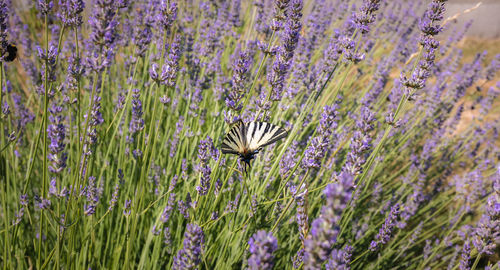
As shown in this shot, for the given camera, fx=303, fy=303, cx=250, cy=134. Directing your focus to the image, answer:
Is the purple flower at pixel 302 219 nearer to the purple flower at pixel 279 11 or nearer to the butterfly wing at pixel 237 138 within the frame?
the butterfly wing at pixel 237 138

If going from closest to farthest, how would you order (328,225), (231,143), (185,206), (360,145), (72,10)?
(328,225) → (72,10) → (360,145) → (231,143) → (185,206)

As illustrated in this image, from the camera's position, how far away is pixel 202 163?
5.12 ft

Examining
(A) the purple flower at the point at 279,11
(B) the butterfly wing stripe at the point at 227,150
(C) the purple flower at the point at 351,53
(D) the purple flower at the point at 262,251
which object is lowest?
(D) the purple flower at the point at 262,251

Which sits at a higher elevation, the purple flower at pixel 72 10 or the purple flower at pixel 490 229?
the purple flower at pixel 72 10

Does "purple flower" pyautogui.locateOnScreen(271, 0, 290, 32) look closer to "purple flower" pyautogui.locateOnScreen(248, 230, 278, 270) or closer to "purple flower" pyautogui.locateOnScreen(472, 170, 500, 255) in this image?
"purple flower" pyautogui.locateOnScreen(248, 230, 278, 270)

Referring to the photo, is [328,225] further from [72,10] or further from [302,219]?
[72,10]

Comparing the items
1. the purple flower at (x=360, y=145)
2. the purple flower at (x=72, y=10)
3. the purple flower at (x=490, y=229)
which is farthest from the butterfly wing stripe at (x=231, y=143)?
the purple flower at (x=490, y=229)

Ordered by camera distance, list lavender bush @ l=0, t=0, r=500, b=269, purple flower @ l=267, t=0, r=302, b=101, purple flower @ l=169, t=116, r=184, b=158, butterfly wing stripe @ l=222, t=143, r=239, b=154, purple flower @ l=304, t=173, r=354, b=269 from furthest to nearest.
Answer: purple flower @ l=169, t=116, r=184, b=158
purple flower @ l=267, t=0, r=302, b=101
butterfly wing stripe @ l=222, t=143, r=239, b=154
lavender bush @ l=0, t=0, r=500, b=269
purple flower @ l=304, t=173, r=354, b=269

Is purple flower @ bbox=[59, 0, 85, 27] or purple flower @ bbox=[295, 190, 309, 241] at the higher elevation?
purple flower @ bbox=[59, 0, 85, 27]

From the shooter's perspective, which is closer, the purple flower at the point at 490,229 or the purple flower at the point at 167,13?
the purple flower at the point at 167,13

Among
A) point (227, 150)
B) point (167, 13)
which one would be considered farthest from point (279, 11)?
point (227, 150)

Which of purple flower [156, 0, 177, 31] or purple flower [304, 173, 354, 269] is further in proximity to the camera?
purple flower [156, 0, 177, 31]

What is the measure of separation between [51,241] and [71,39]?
8.93ft

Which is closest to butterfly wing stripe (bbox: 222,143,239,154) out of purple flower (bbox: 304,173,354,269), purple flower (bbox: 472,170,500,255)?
purple flower (bbox: 304,173,354,269)
